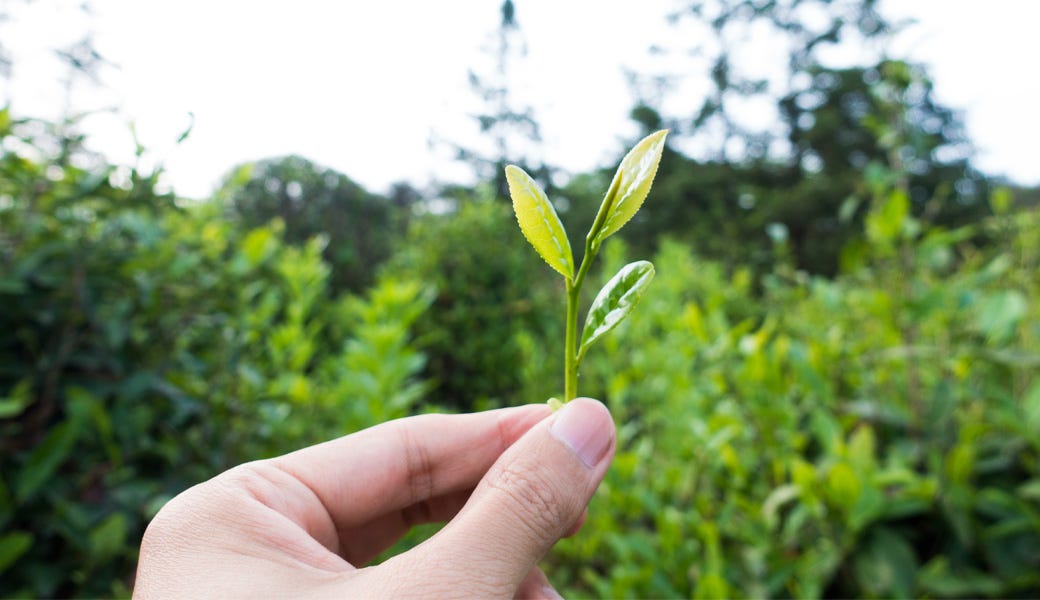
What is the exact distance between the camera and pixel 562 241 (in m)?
0.65

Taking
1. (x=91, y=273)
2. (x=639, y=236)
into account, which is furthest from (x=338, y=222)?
(x=639, y=236)

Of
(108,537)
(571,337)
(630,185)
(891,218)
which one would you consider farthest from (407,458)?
(891,218)

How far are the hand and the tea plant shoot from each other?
9 centimetres

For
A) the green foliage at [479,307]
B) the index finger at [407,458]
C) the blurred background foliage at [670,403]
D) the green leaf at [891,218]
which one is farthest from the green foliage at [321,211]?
the index finger at [407,458]

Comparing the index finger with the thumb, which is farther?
the index finger

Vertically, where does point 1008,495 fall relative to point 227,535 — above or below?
below

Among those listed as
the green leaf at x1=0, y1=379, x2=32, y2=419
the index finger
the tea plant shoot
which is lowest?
the green leaf at x1=0, y1=379, x2=32, y2=419

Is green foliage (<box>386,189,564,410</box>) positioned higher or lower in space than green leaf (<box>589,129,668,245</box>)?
lower

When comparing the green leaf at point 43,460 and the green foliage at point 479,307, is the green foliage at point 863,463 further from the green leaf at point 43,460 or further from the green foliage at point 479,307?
the green foliage at point 479,307

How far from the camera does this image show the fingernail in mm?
706

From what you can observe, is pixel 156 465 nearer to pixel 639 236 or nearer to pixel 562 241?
pixel 562 241

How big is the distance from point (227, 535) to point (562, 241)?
478 mm

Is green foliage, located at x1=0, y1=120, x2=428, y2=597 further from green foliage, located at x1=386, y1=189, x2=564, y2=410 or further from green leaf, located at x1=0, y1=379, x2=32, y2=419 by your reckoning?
green foliage, located at x1=386, y1=189, x2=564, y2=410

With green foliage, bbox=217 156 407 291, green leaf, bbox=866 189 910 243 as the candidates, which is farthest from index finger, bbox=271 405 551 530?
green foliage, bbox=217 156 407 291
